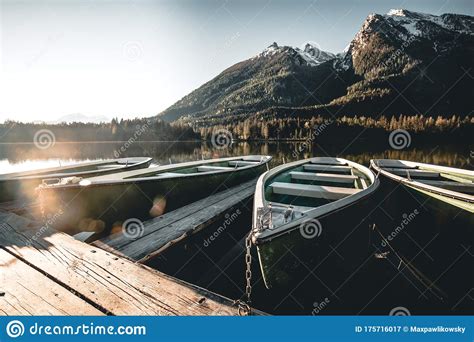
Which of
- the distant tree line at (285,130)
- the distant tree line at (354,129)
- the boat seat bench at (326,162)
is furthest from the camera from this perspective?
the distant tree line at (285,130)

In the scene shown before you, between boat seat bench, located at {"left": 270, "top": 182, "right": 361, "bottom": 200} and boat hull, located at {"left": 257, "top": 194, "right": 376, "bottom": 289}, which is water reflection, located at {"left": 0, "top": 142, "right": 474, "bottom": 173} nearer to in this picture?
boat seat bench, located at {"left": 270, "top": 182, "right": 361, "bottom": 200}

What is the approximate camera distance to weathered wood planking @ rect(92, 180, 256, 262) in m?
4.95

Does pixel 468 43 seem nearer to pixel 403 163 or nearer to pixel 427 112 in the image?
pixel 427 112

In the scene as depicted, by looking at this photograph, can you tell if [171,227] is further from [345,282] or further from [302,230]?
[345,282]

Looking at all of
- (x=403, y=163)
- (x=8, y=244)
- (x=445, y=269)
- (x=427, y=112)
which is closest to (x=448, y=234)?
Answer: (x=445, y=269)

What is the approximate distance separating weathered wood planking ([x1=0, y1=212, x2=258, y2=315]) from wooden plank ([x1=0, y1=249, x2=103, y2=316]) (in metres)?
0.06

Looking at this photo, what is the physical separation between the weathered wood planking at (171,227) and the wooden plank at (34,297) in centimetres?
147

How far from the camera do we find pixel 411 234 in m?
8.26

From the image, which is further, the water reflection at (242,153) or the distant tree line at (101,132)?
the distant tree line at (101,132)

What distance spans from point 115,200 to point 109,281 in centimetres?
374

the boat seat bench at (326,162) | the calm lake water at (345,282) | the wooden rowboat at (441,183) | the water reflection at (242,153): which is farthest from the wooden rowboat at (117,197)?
the water reflection at (242,153)

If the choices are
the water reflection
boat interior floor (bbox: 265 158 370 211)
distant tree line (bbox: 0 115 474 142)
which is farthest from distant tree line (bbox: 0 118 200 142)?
boat interior floor (bbox: 265 158 370 211)

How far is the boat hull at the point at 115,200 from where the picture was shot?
603 centimetres

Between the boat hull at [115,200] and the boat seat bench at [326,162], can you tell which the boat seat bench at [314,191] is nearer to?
the boat hull at [115,200]
